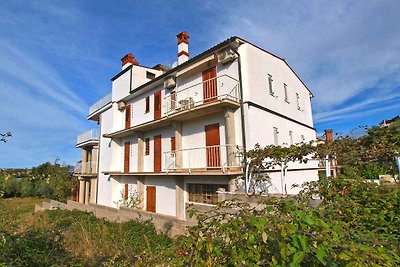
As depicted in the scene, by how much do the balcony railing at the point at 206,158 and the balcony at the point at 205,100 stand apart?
6.75 ft

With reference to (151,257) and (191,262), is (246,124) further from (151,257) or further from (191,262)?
(191,262)

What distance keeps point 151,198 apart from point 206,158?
6.59 meters

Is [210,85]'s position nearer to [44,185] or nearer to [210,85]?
[210,85]

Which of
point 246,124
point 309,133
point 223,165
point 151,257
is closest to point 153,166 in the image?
point 223,165

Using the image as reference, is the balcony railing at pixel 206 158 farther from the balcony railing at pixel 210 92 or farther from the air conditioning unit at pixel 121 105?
the air conditioning unit at pixel 121 105

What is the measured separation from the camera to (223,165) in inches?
446

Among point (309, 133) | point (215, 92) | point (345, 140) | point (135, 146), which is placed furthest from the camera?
point (135, 146)

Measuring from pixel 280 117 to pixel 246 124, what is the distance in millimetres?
3946

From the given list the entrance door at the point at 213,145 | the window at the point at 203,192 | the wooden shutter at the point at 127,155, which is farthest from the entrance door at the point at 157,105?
the window at the point at 203,192

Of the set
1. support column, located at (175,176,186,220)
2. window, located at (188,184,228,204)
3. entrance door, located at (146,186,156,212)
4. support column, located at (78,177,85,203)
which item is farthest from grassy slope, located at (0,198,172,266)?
support column, located at (78,177,85,203)

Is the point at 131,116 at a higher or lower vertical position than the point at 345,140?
higher

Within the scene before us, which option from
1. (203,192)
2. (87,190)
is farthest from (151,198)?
(87,190)

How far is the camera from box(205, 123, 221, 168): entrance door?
485 inches

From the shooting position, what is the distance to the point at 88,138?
26141 mm
